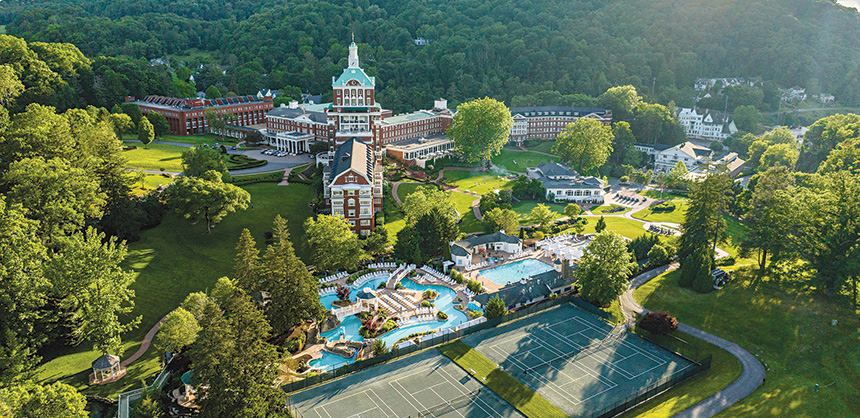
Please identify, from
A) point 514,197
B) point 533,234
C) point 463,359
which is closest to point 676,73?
point 514,197

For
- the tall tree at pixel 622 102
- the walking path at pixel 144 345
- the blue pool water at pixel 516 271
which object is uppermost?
the tall tree at pixel 622 102

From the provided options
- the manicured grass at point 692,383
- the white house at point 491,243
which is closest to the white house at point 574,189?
the white house at point 491,243

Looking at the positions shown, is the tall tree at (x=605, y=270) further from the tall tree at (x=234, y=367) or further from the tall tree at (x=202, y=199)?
the tall tree at (x=202, y=199)

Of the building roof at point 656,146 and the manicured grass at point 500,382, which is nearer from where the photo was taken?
the manicured grass at point 500,382

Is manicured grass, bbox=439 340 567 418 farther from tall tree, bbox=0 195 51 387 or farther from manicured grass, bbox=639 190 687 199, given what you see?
manicured grass, bbox=639 190 687 199

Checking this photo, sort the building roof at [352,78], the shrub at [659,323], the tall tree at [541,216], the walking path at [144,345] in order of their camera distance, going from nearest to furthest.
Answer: the walking path at [144,345] → the shrub at [659,323] → the tall tree at [541,216] → the building roof at [352,78]

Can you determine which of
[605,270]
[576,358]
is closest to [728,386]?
[576,358]

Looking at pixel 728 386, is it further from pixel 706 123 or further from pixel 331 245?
pixel 706 123
